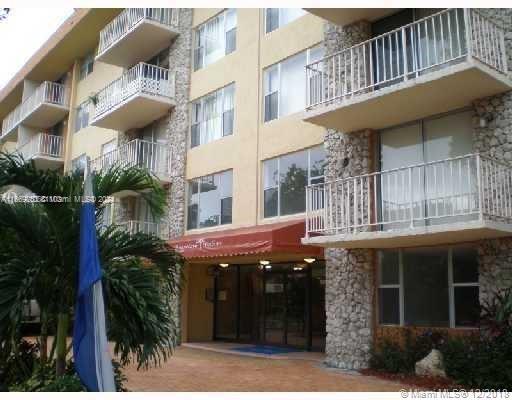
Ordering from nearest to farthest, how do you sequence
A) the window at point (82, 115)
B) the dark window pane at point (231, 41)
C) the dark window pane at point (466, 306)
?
1. the dark window pane at point (466, 306)
2. the dark window pane at point (231, 41)
3. the window at point (82, 115)

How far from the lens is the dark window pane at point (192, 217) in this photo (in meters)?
19.4

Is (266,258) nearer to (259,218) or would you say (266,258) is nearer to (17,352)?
(259,218)

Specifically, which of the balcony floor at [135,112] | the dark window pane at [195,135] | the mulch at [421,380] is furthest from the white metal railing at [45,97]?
the mulch at [421,380]

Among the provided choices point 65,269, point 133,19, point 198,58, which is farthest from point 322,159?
point 133,19

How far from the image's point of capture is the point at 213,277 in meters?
20.3

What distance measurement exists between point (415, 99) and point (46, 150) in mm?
23885

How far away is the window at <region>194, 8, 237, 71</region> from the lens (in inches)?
752

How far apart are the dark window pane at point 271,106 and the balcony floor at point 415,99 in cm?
293

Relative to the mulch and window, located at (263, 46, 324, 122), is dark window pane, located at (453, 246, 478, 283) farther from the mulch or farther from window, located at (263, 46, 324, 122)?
window, located at (263, 46, 324, 122)

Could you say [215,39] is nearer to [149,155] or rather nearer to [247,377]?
[149,155]

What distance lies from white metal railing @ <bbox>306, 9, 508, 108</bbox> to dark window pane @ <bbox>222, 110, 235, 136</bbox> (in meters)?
3.87

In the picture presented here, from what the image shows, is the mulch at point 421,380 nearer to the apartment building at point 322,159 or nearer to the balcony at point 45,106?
the apartment building at point 322,159

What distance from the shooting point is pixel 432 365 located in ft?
36.0
